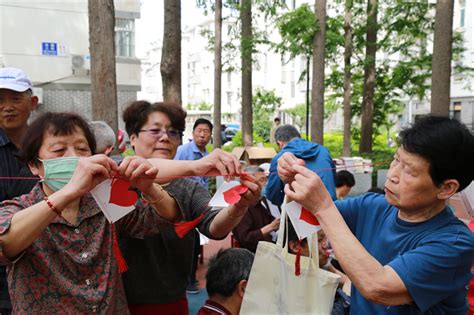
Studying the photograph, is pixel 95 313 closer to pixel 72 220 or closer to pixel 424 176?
pixel 72 220

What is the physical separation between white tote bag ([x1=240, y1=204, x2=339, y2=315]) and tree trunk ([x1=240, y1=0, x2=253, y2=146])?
11.5 m

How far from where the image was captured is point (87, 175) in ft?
5.11

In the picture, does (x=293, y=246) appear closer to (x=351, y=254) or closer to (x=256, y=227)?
(x=351, y=254)

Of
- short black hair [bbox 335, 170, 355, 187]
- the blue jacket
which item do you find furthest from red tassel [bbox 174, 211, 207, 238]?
short black hair [bbox 335, 170, 355, 187]

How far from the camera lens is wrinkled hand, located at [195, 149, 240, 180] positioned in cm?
192

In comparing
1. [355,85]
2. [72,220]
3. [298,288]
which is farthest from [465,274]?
[355,85]

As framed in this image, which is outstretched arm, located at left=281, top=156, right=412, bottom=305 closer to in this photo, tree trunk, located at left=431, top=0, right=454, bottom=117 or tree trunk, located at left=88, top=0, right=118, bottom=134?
tree trunk, located at left=88, top=0, right=118, bottom=134

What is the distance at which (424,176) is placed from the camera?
158cm

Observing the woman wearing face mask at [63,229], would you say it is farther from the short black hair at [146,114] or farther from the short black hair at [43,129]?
the short black hair at [146,114]

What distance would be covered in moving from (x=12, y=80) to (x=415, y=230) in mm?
2381

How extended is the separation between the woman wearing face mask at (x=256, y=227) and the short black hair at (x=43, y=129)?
2.11m

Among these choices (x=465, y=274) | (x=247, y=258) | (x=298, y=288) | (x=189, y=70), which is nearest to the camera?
(x=465, y=274)

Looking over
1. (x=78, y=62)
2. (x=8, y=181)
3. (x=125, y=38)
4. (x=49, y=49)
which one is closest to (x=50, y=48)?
(x=49, y=49)

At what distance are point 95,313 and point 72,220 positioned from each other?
352mm
